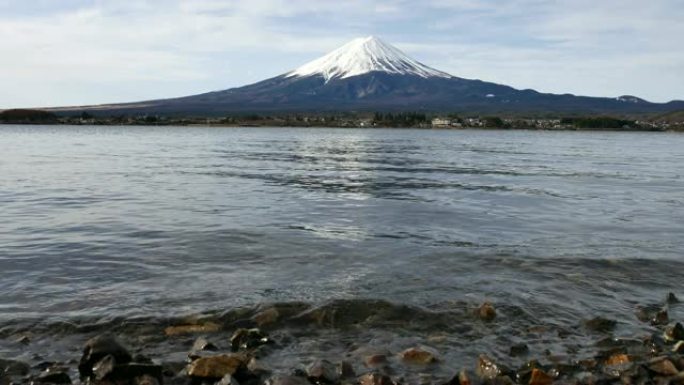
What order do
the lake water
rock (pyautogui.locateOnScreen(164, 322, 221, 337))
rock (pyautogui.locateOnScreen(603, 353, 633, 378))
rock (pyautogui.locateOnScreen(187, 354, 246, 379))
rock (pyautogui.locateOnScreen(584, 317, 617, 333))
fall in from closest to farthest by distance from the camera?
rock (pyautogui.locateOnScreen(187, 354, 246, 379)) < rock (pyautogui.locateOnScreen(603, 353, 633, 378)) < rock (pyautogui.locateOnScreen(164, 322, 221, 337)) < rock (pyautogui.locateOnScreen(584, 317, 617, 333)) < the lake water

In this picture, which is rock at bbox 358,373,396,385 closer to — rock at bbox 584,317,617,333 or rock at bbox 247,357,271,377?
rock at bbox 247,357,271,377

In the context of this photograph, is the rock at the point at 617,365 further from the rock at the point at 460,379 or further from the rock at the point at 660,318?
the rock at the point at 660,318

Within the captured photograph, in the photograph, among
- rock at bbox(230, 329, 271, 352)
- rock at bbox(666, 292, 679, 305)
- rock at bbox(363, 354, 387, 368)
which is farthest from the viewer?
rock at bbox(666, 292, 679, 305)

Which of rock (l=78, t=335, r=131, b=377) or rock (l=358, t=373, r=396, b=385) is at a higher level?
rock (l=78, t=335, r=131, b=377)

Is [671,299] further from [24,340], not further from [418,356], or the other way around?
[24,340]

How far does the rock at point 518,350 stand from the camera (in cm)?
1006

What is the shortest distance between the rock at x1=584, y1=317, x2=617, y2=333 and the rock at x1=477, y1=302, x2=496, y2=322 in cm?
168

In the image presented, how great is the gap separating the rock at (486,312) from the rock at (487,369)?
2542 mm

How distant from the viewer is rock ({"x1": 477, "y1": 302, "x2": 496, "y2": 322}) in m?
11.9

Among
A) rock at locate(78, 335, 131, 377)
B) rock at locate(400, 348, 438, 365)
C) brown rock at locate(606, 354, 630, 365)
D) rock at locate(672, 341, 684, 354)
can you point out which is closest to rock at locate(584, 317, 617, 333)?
rock at locate(672, 341, 684, 354)

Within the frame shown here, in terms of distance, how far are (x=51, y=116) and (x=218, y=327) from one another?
206141mm

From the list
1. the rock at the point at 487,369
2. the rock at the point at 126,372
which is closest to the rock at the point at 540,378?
the rock at the point at 487,369

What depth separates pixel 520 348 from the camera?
33.5 ft

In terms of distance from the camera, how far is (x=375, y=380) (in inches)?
339
